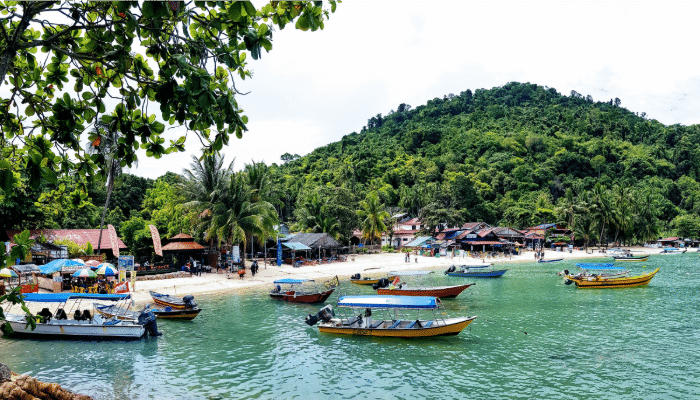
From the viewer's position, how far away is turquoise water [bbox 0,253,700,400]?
43.7 feet

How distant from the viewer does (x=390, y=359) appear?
16.3 metres

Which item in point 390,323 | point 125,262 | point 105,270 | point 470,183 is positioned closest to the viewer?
point 390,323

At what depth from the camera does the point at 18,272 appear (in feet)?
86.3

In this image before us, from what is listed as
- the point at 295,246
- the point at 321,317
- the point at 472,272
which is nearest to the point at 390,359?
the point at 321,317

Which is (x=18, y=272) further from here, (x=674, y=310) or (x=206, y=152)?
(x=674, y=310)

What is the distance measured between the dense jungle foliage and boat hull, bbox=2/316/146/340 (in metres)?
15.5

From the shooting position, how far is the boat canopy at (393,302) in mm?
18562

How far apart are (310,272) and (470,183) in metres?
47.3

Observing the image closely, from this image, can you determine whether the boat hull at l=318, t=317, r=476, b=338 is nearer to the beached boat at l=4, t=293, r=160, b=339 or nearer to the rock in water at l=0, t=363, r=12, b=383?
the beached boat at l=4, t=293, r=160, b=339

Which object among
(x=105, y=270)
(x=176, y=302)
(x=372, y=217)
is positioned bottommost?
(x=176, y=302)

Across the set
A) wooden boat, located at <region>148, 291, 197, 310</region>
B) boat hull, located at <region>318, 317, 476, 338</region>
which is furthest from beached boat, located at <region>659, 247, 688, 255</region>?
wooden boat, located at <region>148, 291, 197, 310</region>

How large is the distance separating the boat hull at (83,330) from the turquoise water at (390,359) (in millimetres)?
426

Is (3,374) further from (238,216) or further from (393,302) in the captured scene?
(238,216)

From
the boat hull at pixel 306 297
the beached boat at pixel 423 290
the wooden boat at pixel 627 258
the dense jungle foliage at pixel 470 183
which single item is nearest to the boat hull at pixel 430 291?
the beached boat at pixel 423 290
